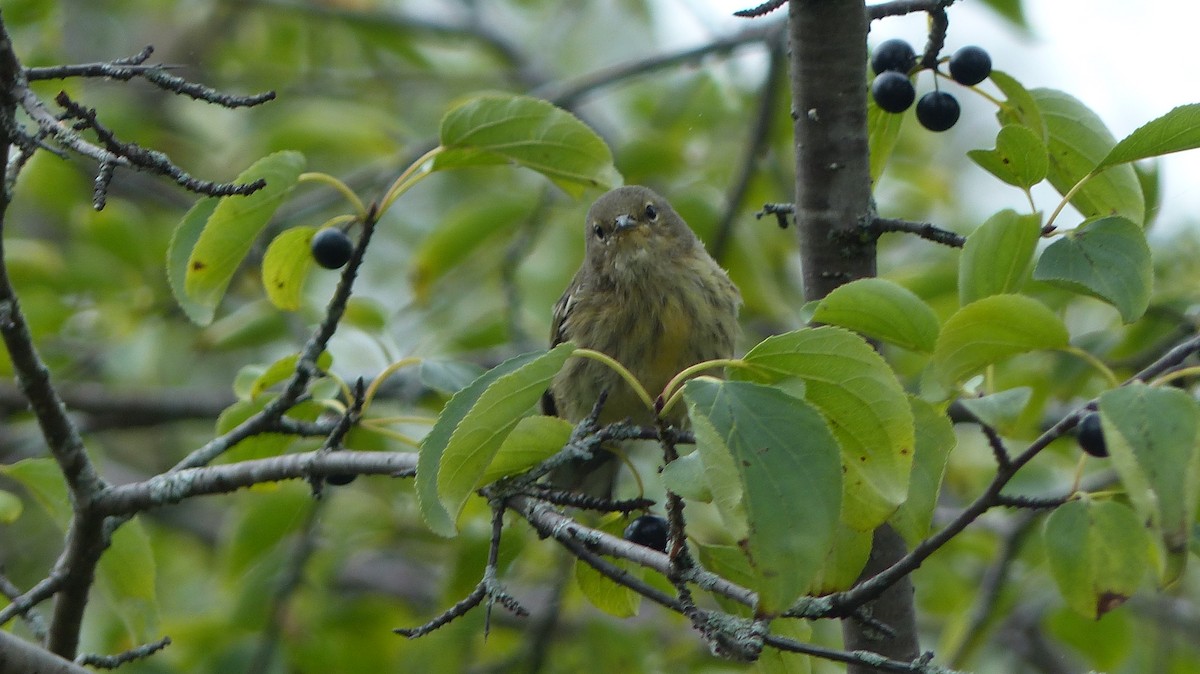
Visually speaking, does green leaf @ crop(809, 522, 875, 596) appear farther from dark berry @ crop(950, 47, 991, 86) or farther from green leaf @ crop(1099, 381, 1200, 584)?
dark berry @ crop(950, 47, 991, 86)

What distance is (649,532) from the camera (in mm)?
3115

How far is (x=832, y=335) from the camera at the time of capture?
224 centimetres

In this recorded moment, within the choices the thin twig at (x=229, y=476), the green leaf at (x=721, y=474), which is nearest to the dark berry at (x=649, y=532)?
the thin twig at (x=229, y=476)

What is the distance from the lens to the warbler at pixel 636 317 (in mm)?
4594

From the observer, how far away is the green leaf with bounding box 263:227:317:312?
134 inches

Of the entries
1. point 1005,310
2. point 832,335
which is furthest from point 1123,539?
point 832,335

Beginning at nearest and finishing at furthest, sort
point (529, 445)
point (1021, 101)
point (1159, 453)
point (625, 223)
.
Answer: point (1159, 453), point (529, 445), point (1021, 101), point (625, 223)

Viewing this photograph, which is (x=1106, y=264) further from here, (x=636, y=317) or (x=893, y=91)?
(x=636, y=317)

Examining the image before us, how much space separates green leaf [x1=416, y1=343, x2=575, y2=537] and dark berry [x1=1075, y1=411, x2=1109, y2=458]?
1.11m

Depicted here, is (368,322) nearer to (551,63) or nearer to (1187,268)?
(1187,268)

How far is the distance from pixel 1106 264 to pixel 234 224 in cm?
208

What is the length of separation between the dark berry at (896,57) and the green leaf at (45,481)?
2408mm

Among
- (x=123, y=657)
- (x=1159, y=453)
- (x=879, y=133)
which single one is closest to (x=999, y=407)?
(x=1159, y=453)

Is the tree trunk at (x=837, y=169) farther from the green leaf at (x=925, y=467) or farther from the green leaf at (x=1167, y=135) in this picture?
the green leaf at (x=1167, y=135)
